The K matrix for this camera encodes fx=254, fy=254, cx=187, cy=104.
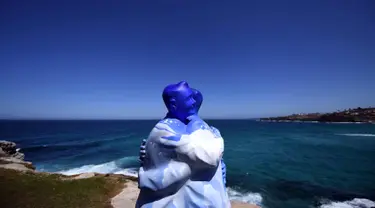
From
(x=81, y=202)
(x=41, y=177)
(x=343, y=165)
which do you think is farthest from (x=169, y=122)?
(x=343, y=165)

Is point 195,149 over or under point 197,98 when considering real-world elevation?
under

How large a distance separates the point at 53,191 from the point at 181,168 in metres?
12.2

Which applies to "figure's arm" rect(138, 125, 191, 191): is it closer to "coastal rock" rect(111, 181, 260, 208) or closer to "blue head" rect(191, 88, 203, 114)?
"blue head" rect(191, 88, 203, 114)

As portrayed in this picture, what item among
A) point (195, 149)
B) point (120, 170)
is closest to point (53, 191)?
point (195, 149)

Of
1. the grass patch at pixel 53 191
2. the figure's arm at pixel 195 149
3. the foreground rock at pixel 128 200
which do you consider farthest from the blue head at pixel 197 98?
the grass patch at pixel 53 191

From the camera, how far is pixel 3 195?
1179 centimetres

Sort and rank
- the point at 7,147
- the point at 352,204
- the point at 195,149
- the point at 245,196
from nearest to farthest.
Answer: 1. the point at 195,149
2. the point at 352,204
3. the point at 245,196
4. the point at 7,147

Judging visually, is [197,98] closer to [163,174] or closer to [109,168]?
[163,174]

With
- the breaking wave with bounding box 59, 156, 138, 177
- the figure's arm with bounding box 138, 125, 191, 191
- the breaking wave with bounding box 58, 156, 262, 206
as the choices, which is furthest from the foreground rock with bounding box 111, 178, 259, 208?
the breaking wave with bounding box 59, 156, 138, 177

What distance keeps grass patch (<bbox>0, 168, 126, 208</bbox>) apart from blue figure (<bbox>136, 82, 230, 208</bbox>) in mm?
9468

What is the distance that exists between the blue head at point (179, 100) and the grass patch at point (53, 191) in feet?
31.7

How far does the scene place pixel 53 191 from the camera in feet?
41.8

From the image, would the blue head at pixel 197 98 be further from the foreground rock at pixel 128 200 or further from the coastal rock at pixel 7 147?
the coastal rock at pixel 7 147

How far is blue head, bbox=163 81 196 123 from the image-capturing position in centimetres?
354
